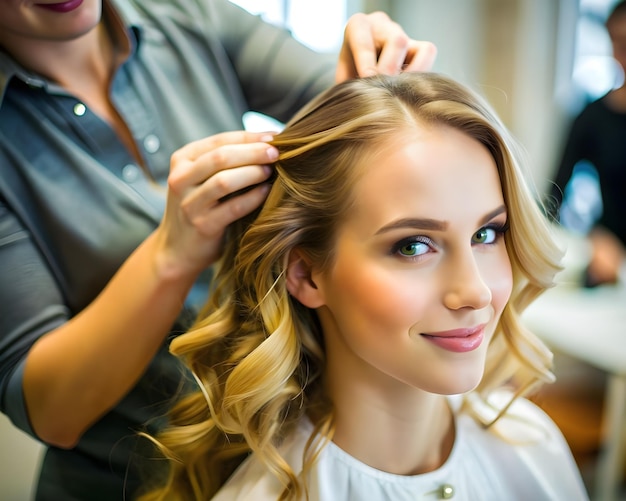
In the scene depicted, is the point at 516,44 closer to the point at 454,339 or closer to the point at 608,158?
the point at 608,158

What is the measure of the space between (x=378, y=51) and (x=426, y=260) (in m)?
0.29

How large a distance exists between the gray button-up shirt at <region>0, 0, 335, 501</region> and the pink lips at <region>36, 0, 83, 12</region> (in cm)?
7

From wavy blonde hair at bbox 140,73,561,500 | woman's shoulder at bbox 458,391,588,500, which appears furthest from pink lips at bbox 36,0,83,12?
woman's shoulder at bbox 458,391,588,500

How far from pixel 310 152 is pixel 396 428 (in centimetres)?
34

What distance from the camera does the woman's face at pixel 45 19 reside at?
0.63 meters

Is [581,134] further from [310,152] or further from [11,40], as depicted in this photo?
[11,40]

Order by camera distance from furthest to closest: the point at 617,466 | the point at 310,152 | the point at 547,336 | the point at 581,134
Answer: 1. the point at 581,134
2. the point at 547,336
3. the point at 617,466
4. the point at 310,152

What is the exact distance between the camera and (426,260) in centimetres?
61

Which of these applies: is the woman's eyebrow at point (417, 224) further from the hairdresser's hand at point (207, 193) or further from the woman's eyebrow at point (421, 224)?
the hairdresser's hand at point (207, 193)

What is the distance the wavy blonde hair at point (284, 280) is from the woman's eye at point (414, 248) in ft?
0.25

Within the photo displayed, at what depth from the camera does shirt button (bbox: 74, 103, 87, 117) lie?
2.26 ft

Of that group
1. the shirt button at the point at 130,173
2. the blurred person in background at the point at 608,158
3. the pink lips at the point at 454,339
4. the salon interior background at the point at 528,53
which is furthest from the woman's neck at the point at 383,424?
the blurred person in background at the point at 608,158

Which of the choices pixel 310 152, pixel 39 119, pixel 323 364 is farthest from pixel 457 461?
pixel 39 119

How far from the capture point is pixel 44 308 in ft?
2.19
